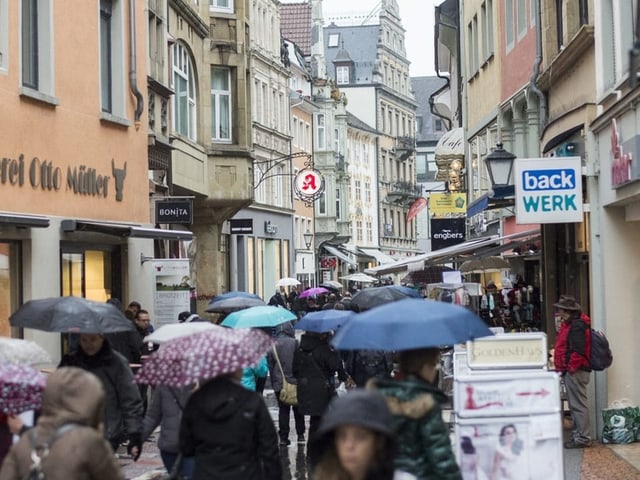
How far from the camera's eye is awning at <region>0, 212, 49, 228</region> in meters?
15.9

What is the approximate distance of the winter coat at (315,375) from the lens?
48.1ft

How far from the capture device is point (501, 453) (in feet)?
33.4

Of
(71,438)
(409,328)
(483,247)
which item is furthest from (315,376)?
(483,247)

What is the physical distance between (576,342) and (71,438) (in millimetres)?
9908

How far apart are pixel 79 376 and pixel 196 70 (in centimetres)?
2601

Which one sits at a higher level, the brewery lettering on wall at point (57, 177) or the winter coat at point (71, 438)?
the brewery lettering on wall at point (57, 177)

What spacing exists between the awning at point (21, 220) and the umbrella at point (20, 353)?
23.3 feet

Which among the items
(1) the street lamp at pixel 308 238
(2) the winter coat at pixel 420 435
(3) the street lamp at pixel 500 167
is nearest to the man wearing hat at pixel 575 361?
(3) the street lamp at pixel 500 167

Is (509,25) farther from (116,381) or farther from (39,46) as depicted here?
(116,381)

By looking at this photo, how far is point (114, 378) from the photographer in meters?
10.4

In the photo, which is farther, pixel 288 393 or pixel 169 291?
pixel 169 291

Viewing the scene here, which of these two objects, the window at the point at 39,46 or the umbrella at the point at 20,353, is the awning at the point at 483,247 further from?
the umbrella at the point at 20,353

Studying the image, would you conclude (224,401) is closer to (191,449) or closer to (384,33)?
(191,449)

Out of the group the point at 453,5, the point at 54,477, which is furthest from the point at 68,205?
the point at 453,5
